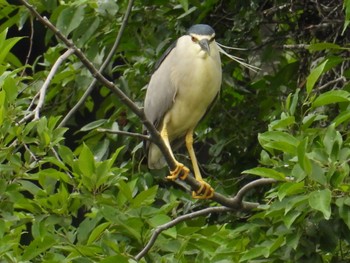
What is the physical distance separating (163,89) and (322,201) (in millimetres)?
1451

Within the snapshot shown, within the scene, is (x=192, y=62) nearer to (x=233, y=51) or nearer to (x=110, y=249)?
(x=233, y=51)

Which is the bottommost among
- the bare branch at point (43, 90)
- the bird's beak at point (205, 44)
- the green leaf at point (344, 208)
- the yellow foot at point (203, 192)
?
the yellow foot at point (203, 192)

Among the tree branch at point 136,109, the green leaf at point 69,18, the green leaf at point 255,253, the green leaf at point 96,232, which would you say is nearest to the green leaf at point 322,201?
A: the green leaf at point 255,253

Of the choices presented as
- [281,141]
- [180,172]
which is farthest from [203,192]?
[281,141]

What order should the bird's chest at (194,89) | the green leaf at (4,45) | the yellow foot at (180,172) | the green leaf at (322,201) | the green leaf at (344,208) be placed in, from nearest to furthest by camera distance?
1. the green leaf at (322,201)
2. the green leaf at (344,208)
3. the green leaf at (4,45)
4. the yellow foot at (180,172)
5. the bird's chest at (194,89)

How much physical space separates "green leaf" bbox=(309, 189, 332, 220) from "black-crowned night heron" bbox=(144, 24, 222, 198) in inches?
47.1

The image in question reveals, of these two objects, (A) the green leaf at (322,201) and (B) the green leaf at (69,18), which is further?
(B) the green leaf at (69,18)

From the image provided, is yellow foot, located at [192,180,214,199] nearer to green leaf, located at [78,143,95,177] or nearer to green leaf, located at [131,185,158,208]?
green leaf, located at [131,185,158,208]

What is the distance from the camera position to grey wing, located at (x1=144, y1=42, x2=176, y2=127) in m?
4.04

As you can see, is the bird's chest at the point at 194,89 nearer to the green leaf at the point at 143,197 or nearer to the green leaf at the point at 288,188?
the green leaf at the point at 143,197

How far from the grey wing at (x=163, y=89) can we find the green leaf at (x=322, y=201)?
1.38 meters

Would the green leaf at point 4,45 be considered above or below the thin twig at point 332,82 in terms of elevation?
above

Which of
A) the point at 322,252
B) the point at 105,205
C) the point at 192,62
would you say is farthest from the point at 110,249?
the point at 192,62

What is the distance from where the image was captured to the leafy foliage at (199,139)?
2.89 metres
